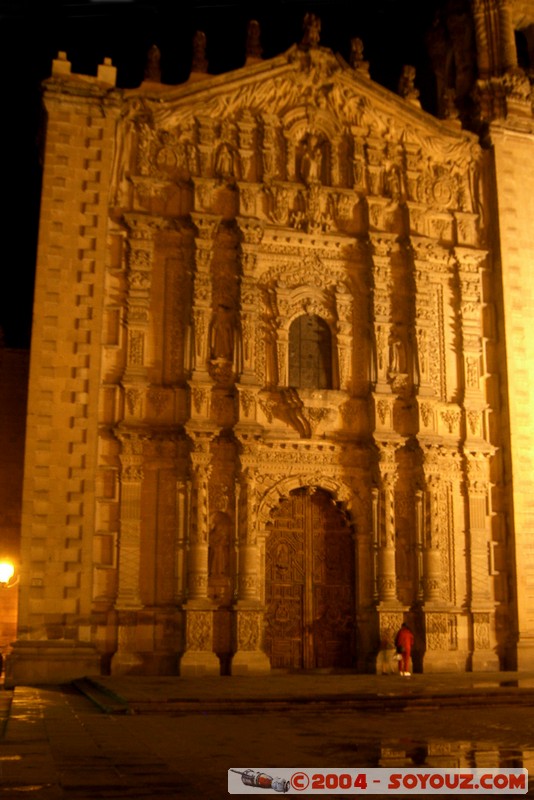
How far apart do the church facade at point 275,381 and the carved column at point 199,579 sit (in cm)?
5

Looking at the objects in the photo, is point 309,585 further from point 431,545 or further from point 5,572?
point 5,572

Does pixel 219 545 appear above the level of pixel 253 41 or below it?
below

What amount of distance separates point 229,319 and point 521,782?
47.9ft

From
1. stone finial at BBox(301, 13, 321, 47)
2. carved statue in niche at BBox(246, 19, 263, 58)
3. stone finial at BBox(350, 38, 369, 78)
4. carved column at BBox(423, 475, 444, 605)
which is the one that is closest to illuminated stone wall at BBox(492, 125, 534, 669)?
carved column at BBox(423, 475, 444, 605)

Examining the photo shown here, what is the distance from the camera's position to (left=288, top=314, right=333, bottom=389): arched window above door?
21953 mm

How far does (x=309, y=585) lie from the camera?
20.9 m

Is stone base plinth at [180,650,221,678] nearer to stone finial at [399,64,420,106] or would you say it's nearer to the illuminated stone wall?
the illuminated stone wall

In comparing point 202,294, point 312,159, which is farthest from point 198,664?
point 312,159

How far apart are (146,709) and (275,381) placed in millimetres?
9396

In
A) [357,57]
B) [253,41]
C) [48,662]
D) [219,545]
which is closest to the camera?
[48,662]

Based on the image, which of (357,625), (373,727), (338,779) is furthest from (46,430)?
(338,779)

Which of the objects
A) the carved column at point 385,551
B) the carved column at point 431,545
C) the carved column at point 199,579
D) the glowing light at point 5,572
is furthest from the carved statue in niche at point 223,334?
the glowing light at point 5,572

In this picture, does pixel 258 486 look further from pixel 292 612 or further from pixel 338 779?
pixel 338 779

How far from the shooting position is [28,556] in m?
18.9
